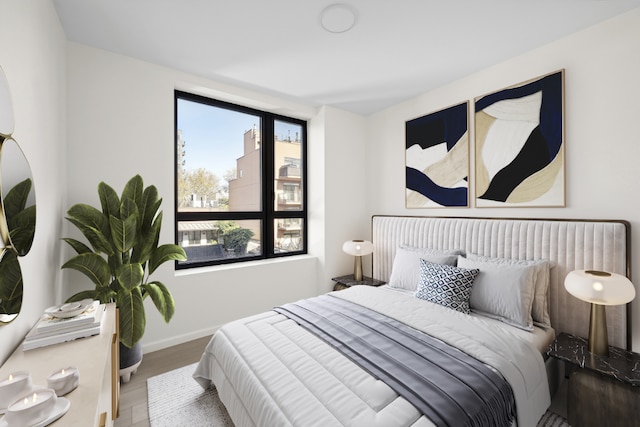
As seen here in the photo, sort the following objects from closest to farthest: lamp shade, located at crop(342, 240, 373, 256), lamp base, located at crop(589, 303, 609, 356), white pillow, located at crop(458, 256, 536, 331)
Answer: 1. lamp base, located at crop(589, 303, 609, 356)
2. white pillow, located at crop(458, 256, 536, 331)
3. lamp shade, located at crop(342, 240, 373, 256)

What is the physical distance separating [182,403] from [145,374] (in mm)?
587

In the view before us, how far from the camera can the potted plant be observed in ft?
6.15

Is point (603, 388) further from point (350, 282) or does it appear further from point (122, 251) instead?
point (122, 251)

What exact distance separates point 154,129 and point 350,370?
Result: 8.68 feet

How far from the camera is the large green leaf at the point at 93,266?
183 cm

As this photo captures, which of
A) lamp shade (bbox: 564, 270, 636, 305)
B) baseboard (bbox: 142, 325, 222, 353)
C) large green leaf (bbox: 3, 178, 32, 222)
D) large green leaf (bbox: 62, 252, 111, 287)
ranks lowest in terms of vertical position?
baseboard (bbox: 142, 325, 222, 353)

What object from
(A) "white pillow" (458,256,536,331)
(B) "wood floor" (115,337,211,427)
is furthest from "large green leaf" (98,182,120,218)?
(A) "white pillow" (458,256,536,331)

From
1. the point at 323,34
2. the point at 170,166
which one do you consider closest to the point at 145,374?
the point at 170,166

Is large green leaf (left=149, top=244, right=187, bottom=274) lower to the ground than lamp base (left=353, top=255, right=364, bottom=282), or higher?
higher

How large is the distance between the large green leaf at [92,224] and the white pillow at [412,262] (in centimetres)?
248

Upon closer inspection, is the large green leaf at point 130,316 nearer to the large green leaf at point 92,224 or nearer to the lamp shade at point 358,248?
the large green leaf at point 92,224

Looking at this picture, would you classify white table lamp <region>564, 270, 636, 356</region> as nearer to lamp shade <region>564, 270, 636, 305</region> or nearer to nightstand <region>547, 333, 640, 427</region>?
lamp shade <region>564, 270, 636, 305</region>

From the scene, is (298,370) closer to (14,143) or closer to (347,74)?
(14,143)

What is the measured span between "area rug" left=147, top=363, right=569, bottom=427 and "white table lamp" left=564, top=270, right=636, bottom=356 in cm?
56
